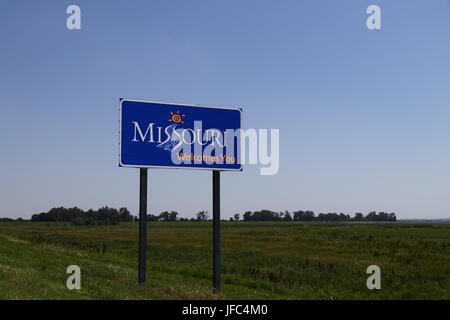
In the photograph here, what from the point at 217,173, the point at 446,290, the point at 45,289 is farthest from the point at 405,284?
the point at 45,289

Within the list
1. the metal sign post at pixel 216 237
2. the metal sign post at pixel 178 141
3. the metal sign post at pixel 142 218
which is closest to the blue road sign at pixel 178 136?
the metal sign post at pixel 178 141

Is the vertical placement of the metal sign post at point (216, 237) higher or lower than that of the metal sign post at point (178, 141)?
lower

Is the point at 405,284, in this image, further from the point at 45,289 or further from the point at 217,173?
the point at 45,289

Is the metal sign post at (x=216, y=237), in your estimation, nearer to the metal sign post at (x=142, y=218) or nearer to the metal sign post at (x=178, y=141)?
the metal sign post at (x=178, y=141)

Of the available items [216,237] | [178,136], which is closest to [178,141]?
[178,136]

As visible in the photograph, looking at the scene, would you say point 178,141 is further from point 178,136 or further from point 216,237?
point 216,237

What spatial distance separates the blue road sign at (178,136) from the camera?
16844 millimetres

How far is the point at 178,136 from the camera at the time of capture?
1730 centimetres

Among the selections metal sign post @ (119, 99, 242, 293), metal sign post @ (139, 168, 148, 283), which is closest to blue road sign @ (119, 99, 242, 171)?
metal sign post @ (119, 99, 242, 293)

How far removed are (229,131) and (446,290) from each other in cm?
1295

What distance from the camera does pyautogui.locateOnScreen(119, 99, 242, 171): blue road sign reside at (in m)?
16.8

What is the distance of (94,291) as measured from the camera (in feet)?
50.4

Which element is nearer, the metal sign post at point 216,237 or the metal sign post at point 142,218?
the metal sign post at point 142,218
